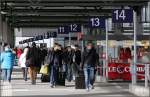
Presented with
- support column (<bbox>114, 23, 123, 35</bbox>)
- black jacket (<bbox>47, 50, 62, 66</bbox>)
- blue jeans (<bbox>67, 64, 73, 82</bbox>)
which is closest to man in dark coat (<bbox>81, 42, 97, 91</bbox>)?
black jacket (<bbox>47, 50, 62, 66</bbox>)

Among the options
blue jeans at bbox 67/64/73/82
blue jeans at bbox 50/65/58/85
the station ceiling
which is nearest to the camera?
blue jeans at bbox 50/65/58/85

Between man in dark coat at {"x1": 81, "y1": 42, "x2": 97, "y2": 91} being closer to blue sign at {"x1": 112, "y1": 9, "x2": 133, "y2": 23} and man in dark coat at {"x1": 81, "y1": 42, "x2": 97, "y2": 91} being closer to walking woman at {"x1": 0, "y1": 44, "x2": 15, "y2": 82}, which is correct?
blue sign at {"x1": 112, "y1": 9, "x2": 133, "y2": 23}

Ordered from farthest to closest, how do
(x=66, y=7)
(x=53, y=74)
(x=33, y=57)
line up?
1. (x=66, y=7)
2. (x=33, y=57)
3. (x=53, y=74)

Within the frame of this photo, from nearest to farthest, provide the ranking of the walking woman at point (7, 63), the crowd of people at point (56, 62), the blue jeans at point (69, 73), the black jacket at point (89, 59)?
the black jacket at point (89, 59) → the crowd of people at point (56, 62) → the walking woman at point (7, 63) → the blue jeans at point (69, 73)

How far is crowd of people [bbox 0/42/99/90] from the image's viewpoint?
68.6 feet

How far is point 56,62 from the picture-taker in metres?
22.9

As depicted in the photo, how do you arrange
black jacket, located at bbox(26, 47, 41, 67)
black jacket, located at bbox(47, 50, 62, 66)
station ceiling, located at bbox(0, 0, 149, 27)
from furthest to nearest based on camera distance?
station ceiling, located at bbox(0, 0, 149, 27), black jacket, located at bbox(26, 47, 41, 67), black jacket, located at bbox(47, 50, 62, 66)

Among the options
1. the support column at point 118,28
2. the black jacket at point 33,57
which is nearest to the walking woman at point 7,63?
the black jacket at point 33,57

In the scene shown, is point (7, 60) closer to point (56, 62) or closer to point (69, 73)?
point (56, 62)

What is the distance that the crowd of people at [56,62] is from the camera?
68.6 ft

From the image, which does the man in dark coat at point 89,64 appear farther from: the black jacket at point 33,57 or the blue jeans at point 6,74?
the blue jeans at point 6,74

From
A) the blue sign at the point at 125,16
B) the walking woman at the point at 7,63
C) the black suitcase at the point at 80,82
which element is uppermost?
the blue sign at the point at 125,16

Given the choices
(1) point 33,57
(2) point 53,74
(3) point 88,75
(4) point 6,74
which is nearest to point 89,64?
(3) point 88,75

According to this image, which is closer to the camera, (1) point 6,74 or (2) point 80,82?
(2) point 80,82
